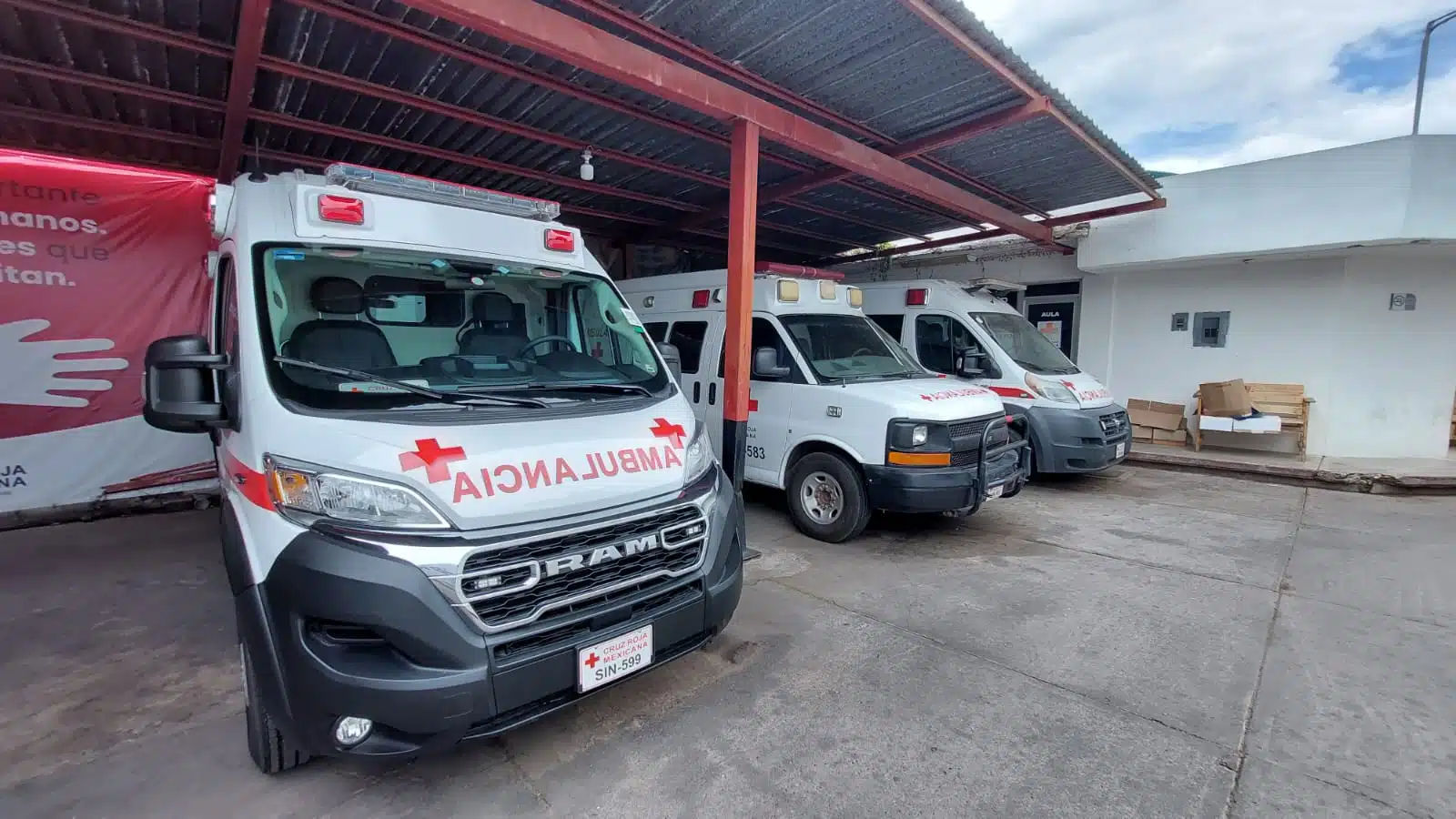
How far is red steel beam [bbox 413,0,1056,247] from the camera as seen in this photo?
3420 millimetres

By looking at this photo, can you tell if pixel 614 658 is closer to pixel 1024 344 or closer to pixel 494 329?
pixel 494 329

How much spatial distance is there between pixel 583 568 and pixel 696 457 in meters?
0.76

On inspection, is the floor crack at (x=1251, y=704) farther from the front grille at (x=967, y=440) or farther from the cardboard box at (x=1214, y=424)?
the cardboard box at (x=1214, y=424)

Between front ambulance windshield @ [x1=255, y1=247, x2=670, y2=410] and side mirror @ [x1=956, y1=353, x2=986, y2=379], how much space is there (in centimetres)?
466

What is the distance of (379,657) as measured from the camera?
1.96m

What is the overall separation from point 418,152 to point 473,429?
16.3 ft

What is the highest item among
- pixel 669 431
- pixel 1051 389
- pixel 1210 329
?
pixel 1210 329

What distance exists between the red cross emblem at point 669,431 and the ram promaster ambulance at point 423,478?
1cm

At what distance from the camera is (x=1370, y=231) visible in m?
7.57

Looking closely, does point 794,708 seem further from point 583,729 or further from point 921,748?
point 583,729

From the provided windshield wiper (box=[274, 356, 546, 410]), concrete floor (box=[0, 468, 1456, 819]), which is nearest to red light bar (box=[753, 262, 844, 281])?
concrete floor (box=[0, 468, 1456, 819])

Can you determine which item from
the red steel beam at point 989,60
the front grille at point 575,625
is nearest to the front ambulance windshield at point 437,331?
the front grille at point 575,625

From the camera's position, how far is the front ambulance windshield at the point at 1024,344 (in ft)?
23.5

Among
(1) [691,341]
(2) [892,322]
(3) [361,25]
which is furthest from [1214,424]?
(3) [361,25]
